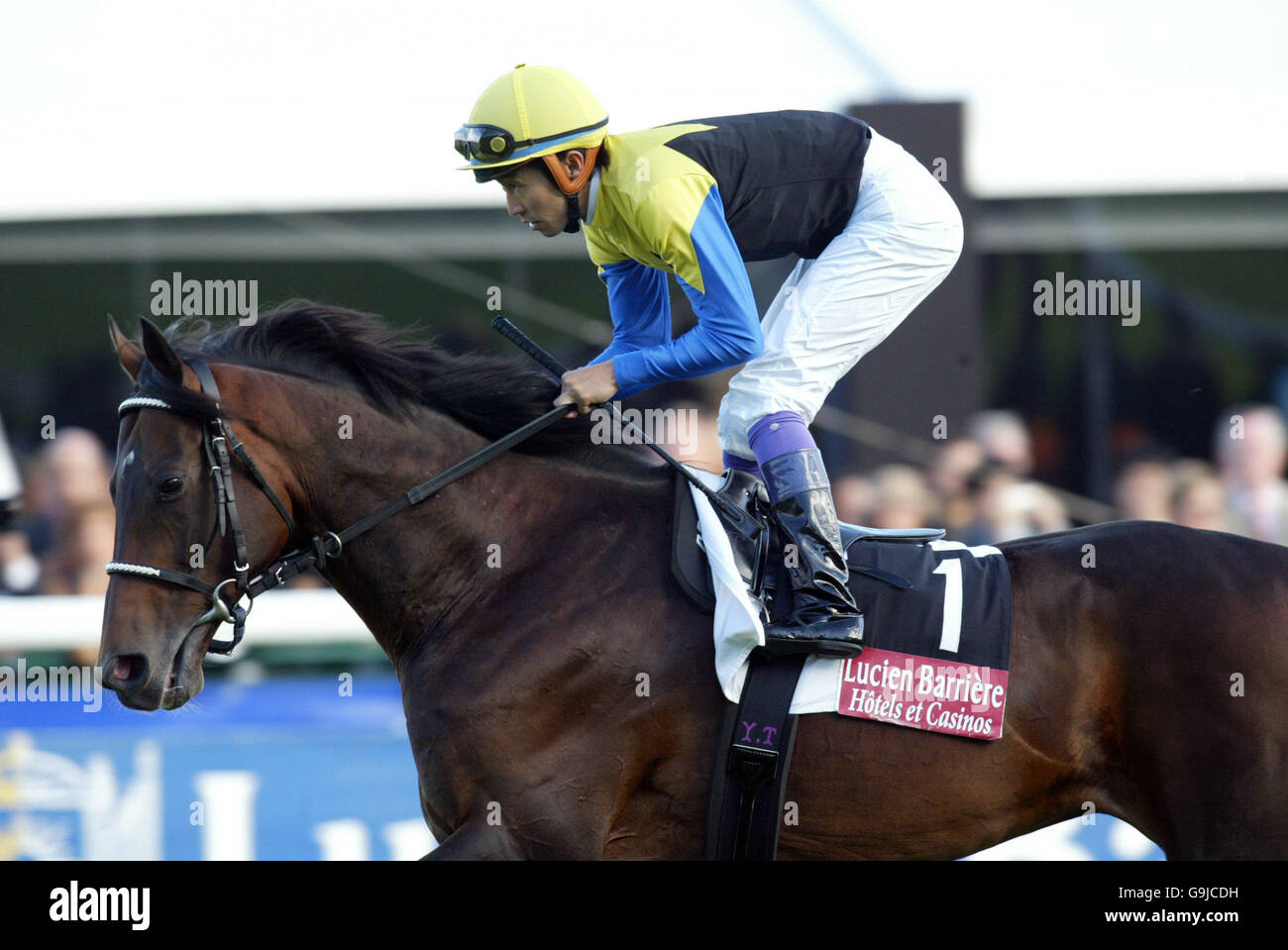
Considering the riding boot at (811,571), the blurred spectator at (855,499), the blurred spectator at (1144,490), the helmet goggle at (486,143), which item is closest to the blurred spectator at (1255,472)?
the blurred spectator at (1144,490)

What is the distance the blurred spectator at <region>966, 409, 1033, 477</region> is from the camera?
19.6 ft

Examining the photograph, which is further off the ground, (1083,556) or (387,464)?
(387,464)

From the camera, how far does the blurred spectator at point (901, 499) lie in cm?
Answer: 561

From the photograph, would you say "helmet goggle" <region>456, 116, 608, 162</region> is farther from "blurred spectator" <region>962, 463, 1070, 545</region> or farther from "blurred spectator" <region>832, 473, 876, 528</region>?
"blurred spectator" <region>962, 463, 1070, 545</region>

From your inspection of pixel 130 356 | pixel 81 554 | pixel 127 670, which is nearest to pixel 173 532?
pixel 127 670

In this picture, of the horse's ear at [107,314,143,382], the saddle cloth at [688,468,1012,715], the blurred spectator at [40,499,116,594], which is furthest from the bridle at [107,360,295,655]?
the blurred spectator at [40,499,116,594]

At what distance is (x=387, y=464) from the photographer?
291cm

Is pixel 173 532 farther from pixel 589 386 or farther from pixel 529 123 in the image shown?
pixel 529 123

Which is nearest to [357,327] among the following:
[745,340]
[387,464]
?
[387,464]

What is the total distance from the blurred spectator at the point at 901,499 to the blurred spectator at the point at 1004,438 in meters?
0.40

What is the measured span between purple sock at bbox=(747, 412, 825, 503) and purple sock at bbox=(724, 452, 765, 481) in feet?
0.61

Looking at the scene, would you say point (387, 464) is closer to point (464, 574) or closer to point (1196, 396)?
point (464, 574)

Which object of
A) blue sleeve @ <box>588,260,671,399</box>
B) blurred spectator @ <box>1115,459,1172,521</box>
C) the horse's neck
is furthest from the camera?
blurred spectator @ <box>1115,459,1172,521</box>
